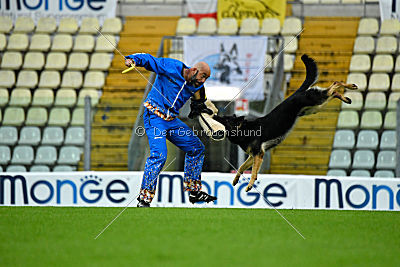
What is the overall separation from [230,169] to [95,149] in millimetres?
2201

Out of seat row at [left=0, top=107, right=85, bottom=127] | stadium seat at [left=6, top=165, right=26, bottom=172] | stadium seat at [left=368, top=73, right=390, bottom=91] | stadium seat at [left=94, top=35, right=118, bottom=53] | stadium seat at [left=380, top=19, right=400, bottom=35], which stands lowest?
stadium seat at [left=6, top=165, right=26, bottom=172]

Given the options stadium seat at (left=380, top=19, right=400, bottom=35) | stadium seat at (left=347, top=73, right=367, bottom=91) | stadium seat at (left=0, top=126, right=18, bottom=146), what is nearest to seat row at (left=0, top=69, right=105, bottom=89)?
stadium seat at (left=0, top=126, right=18, bottom=146)

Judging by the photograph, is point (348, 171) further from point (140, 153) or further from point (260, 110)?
point (140, 153)

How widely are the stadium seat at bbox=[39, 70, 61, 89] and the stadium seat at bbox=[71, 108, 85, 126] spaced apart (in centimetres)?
281

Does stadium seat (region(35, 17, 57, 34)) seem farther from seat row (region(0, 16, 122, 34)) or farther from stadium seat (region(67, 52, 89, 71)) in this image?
stadium seat (region(67, 52, 89, 71))

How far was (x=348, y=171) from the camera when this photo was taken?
35.2ft

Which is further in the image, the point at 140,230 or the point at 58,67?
the point at 58,67

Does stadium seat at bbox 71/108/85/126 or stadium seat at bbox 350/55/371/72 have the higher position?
stadium seat at bbox 350/55/371/72

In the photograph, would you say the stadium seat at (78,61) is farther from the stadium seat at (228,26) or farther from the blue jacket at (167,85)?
the blue jacket at (167,85)

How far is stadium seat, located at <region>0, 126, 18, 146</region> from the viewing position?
37.2 feet

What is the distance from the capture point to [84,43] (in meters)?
14.7

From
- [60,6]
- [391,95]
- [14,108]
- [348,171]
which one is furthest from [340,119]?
[60,6]

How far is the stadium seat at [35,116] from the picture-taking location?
1149 centimetres

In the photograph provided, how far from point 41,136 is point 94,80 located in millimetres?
2572
